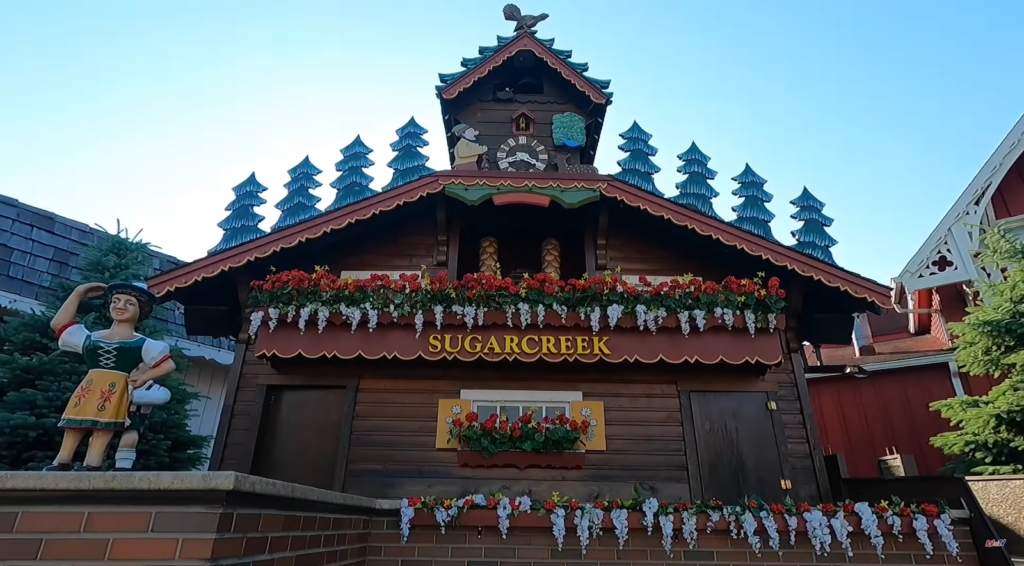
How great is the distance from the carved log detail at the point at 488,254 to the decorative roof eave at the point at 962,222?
8.40 meters

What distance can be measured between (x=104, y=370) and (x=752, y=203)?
93.6 feet

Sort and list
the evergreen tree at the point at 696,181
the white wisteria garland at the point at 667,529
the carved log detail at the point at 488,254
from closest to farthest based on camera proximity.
→ 1. the white wisteria garland at the point at 667,529
2. the carved log detail at the point at 488,254
3. the evergreen tree at the point at 696,181

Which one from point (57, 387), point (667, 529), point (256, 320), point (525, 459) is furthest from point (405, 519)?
point (57, 387)

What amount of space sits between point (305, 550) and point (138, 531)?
1313 millimetres

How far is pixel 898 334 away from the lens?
14539 mm

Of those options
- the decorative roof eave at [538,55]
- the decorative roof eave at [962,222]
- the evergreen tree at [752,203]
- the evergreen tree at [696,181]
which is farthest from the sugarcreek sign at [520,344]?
the evergreen tree at [752,203]

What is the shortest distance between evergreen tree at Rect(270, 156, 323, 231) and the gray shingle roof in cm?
1557

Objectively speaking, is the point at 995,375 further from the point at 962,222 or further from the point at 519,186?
the point at 519,186

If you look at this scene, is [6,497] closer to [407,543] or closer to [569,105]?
[407,543]

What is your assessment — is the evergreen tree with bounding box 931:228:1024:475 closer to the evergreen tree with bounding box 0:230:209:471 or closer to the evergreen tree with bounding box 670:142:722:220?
the evergreen tree with bounding box 0:230:209:471

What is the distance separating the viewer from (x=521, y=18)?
1157cm

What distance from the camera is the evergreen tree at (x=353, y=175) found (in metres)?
27.4

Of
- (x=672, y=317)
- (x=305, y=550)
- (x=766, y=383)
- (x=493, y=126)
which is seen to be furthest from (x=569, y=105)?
(x=305, y=550)

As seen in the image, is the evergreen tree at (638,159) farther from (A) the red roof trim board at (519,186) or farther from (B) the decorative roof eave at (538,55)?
(A) the red roof trim board at (519,186)
